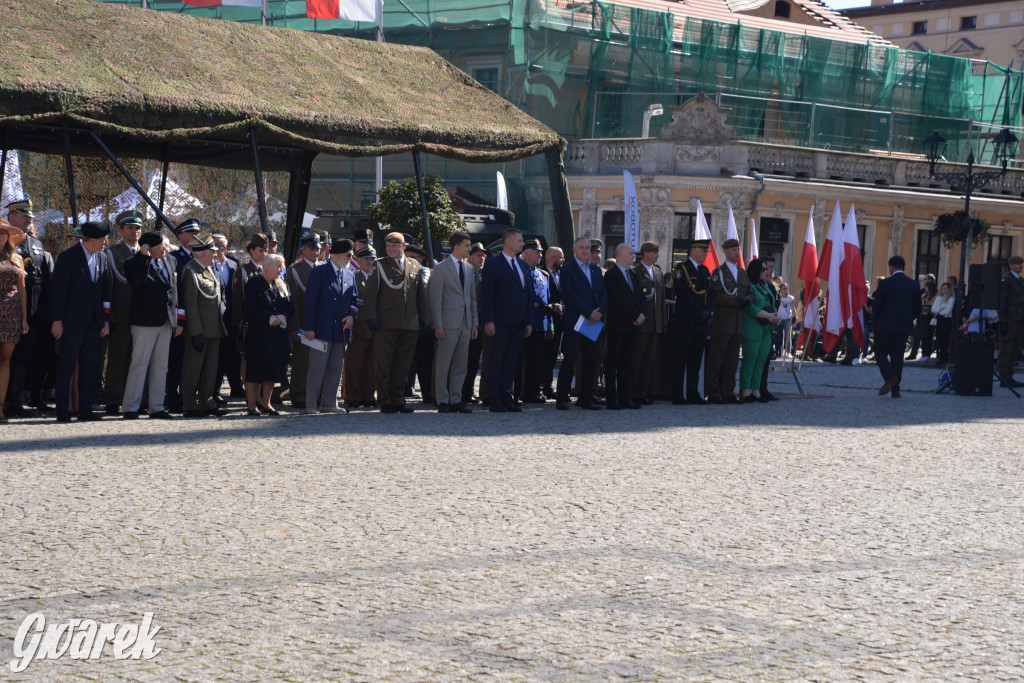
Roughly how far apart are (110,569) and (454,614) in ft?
5.64

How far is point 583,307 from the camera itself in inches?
593

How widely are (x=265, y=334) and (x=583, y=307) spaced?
3.58 metres

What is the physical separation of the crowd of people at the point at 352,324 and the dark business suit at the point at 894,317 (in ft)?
6.97

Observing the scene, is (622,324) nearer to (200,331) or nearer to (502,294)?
(502,294)

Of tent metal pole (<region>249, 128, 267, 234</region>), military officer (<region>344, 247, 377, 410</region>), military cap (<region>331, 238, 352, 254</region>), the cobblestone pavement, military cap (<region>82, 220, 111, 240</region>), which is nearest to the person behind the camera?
the cobblestone pavement

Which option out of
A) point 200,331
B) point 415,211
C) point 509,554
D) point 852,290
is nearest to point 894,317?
point 852,290

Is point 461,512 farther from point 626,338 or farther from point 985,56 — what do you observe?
point 985,56

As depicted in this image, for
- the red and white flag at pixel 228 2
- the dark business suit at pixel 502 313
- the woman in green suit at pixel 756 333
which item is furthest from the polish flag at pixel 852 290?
the red and white flag at pixel 228 2

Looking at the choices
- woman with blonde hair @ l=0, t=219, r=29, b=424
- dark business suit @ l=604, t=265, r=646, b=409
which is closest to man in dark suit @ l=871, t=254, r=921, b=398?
dark business suit @ l=604, t=265, r=646, b=409

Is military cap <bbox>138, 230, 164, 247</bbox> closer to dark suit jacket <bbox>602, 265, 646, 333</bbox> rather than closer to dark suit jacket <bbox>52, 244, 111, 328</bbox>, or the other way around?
dark suit jacket <bbox>52, 244, 111, 328</bbox>

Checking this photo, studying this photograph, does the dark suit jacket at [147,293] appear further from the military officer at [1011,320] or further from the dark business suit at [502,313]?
the military officer at [1011,320]

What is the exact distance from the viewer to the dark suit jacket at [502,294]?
14734 mm

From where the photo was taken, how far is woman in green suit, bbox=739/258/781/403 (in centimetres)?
1705

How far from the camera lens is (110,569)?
6285 mm
